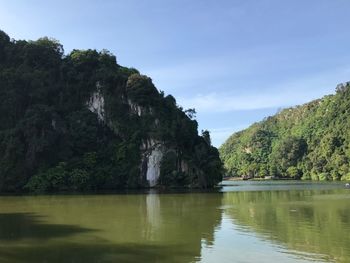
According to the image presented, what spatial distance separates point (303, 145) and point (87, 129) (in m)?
92.3

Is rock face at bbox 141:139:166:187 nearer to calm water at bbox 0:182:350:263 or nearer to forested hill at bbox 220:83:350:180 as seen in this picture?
calm water at bbox 0:182:350:263

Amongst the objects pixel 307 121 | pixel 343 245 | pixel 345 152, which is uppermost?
pixel 307 121

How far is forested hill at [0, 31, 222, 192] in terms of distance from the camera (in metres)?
67.6

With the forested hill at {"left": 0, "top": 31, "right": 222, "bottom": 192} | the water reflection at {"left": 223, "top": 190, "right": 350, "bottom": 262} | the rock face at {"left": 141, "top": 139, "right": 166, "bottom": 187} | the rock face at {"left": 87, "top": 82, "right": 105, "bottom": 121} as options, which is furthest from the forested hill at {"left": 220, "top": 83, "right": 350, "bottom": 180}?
the water reflection at {"left": 223, "top": 190, "right": 350, "bottom": 262}

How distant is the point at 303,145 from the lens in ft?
486

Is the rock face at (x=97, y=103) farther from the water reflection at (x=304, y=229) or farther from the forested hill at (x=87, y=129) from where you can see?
the water reflection at (x=304, y=229)

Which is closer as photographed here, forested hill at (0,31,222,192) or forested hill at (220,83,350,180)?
forested hill at (0,31,222,192)

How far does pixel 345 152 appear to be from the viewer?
12125 cm

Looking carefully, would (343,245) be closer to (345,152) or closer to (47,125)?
(47,125)

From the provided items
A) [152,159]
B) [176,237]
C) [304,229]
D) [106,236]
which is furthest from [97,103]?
[176,237]

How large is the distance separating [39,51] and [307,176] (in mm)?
85566

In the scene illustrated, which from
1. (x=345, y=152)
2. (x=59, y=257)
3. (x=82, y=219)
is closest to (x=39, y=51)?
(x=82, y=219)

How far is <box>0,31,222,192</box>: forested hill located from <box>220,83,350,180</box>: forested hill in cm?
5531

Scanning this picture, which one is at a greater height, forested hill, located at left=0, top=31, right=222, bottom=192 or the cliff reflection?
forested hill, located at left=0, top=31, right=222, bottom=192
